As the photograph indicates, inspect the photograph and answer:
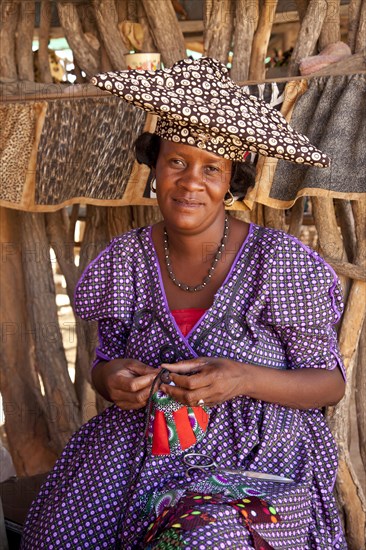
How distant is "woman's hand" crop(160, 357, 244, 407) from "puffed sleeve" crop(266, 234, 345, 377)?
231 millimetres

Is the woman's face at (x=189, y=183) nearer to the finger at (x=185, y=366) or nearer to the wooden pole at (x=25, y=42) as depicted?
the finger at (x=185, y=366)

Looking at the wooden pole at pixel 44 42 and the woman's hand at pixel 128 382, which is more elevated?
the wooden pole at pixel 44 42

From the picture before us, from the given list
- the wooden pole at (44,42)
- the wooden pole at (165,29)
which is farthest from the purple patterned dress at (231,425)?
the wooden pole at (44,42)

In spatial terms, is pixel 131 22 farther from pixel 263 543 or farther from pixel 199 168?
pixel 263 543

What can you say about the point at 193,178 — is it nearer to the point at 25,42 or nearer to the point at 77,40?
the point at 77,40

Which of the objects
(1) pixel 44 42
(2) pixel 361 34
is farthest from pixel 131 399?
(1) pixel 44 42

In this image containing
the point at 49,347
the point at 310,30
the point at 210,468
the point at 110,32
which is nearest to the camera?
the point at 210,468

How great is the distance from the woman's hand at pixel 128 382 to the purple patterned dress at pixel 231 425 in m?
0.11

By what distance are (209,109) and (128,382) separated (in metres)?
0.78

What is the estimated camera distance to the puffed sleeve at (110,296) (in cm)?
257

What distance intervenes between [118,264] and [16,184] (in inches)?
44.9

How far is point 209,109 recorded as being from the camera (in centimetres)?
223

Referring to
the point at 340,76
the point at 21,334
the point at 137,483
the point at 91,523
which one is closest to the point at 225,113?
the point at 340,76

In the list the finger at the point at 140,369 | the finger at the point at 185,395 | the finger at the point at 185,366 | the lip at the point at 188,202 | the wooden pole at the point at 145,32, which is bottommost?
the finger at the point at 185,395
